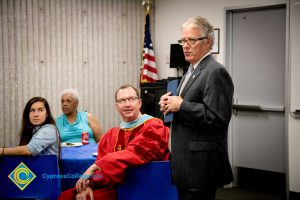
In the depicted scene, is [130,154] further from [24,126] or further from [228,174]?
[24,126]

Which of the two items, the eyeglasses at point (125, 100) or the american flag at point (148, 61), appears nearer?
the eyeglasses at point (125, 100)

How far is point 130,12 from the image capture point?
18.9 feet

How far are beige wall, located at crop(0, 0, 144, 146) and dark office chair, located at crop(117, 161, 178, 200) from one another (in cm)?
305

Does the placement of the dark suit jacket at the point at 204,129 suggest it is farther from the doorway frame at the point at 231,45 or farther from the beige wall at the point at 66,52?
the beige wall at the point at 66,52

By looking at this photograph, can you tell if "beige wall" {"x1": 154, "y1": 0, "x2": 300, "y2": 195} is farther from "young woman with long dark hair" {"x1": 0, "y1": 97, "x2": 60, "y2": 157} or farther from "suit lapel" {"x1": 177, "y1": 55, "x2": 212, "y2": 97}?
"suit lapel" {"x1": 177, "y1": 55, "x2": 212, "y2": 97}

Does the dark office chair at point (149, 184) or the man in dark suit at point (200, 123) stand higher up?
the man in dark suit at point (200, 123)

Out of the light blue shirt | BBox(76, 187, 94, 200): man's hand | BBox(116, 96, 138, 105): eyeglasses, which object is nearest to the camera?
BBox(76, 187, 94, 200): man's hand

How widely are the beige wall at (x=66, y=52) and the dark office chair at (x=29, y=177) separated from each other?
2290 millimetres

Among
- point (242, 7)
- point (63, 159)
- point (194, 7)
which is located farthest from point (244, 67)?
point (63, 159)

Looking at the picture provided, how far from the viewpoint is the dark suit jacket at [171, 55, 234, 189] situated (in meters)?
1.70

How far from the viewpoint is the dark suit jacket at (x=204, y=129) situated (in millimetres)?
1701

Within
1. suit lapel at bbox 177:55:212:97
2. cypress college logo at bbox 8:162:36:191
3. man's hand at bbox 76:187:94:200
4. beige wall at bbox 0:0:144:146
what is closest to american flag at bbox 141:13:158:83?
beige wall at bbox 0:0:144:146

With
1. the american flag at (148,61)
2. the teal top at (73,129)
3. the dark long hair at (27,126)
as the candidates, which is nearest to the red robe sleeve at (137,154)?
the dark long hair at (27,126)

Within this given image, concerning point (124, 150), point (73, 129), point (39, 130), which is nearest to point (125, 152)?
point (124, 150)
